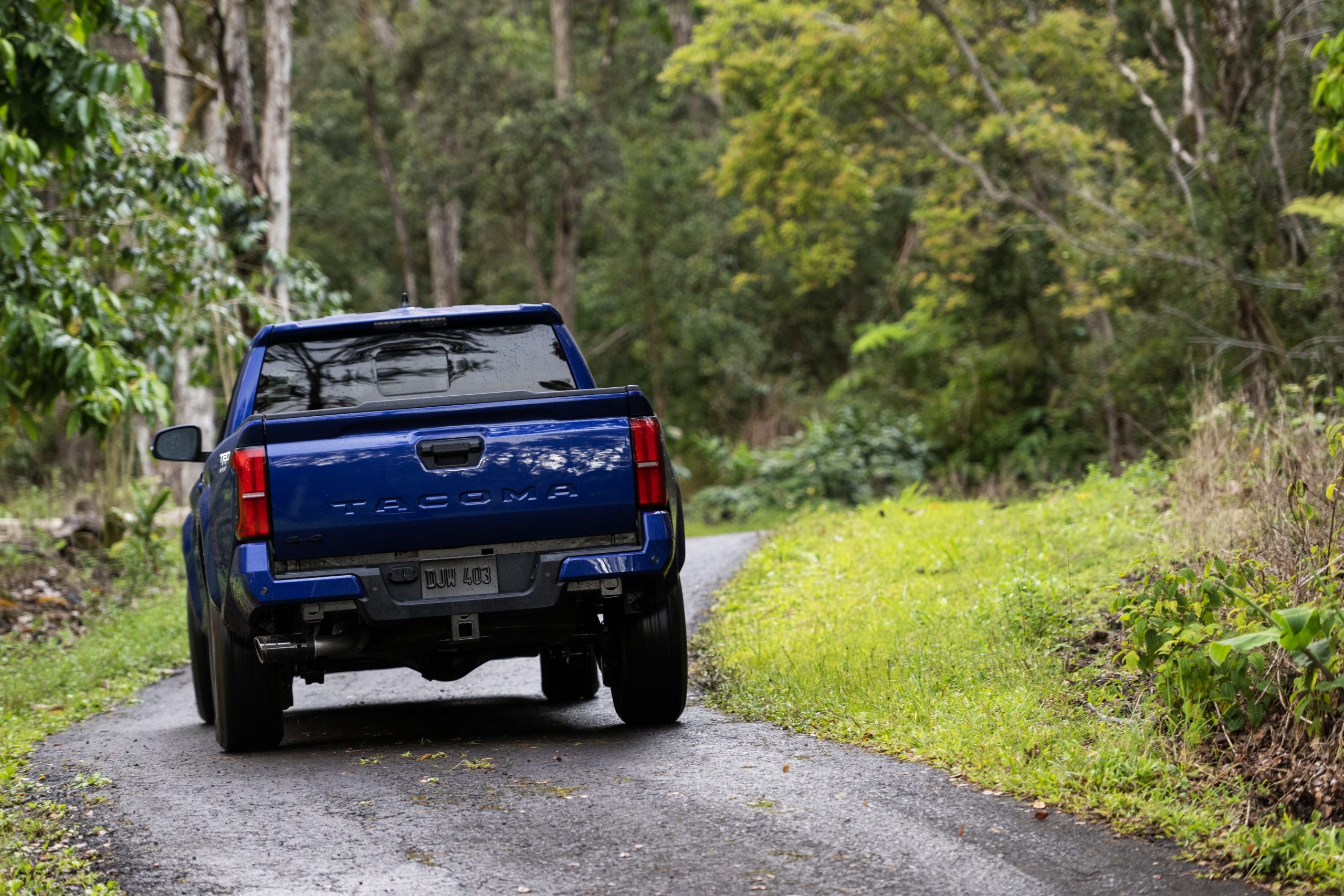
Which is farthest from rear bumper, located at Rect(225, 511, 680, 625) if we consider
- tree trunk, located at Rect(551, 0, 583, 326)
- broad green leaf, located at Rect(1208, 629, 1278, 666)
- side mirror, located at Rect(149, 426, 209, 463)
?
tree trunk, located at Rect(551, 0, 583, 326)

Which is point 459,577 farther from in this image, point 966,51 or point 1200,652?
point 966,51

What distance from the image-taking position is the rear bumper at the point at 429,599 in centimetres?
616

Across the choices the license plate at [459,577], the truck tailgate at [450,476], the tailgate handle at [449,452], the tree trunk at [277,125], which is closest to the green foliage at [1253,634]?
the truck tailgate at [450,476]

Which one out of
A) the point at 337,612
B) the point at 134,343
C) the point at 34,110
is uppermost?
the point at 34,110

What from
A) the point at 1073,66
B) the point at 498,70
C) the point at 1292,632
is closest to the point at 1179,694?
the point at 1292,632

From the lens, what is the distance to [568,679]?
8531mm

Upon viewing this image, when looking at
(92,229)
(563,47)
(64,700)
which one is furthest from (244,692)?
(563,47)

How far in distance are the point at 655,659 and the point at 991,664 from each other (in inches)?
70.2

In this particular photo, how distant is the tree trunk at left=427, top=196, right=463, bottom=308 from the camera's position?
37844 mm

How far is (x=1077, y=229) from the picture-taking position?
21688 mm

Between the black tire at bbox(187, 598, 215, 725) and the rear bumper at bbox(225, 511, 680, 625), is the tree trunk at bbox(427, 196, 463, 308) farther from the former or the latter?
the rear bumper at bbox(225, 511, 680, 625)

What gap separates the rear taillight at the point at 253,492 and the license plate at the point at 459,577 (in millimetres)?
703

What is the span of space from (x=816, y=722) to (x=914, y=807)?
1.65m

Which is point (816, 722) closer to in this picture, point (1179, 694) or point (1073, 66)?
point (1179, 694)
